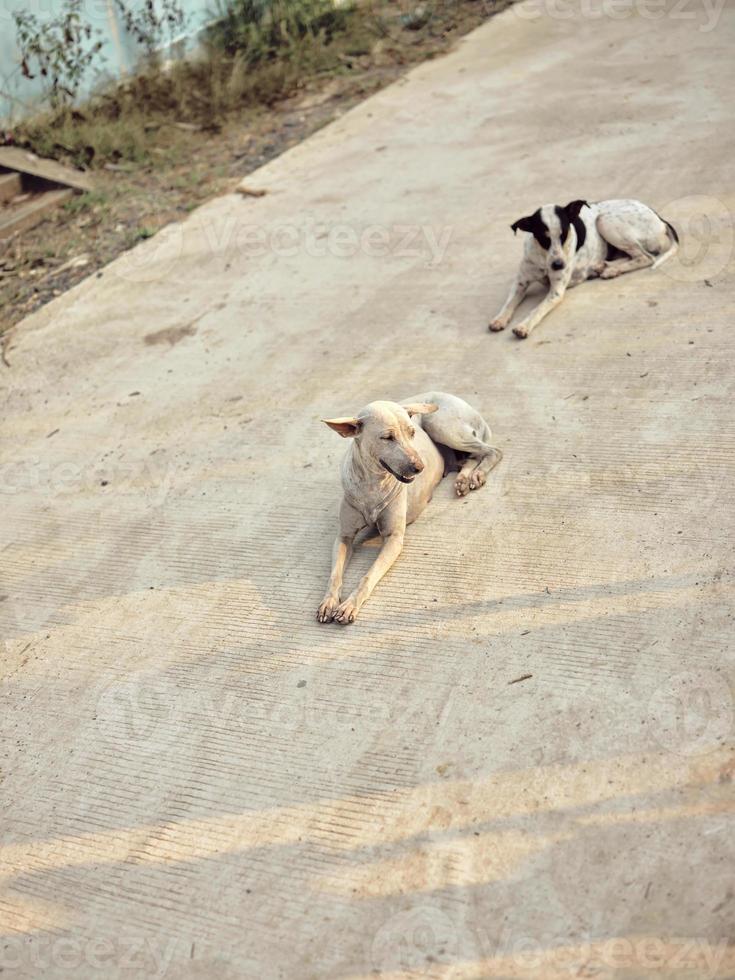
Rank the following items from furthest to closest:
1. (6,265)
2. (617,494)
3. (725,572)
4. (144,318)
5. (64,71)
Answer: (64,71)
(6,265)
(144,318)
(617,494)
(725,572)

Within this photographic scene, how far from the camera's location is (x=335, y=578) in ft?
14.6

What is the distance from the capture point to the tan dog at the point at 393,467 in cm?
426

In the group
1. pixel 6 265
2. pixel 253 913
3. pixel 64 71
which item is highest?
pixel 64 71

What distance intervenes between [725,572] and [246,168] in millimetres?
6549

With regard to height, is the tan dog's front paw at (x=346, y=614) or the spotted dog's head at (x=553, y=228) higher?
the spotted dog's head at (x=553, y=228)

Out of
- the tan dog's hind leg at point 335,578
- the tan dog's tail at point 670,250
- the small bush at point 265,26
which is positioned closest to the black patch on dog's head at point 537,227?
the tan dog's tail at point 670,250

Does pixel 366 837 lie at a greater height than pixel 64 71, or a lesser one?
lesser

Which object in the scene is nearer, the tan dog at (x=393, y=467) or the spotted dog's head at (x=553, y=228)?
the tan dog at (x=393, y=467)

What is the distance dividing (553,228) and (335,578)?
9.26ft

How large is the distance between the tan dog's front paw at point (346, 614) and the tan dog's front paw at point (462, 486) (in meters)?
0.89

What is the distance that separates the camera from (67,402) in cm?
646

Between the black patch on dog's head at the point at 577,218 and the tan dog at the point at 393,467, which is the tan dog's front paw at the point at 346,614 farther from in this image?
the black patch on dog's head at the point at 577,218

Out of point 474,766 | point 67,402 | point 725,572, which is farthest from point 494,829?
point 67,402

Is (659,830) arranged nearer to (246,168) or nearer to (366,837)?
(366,837)
